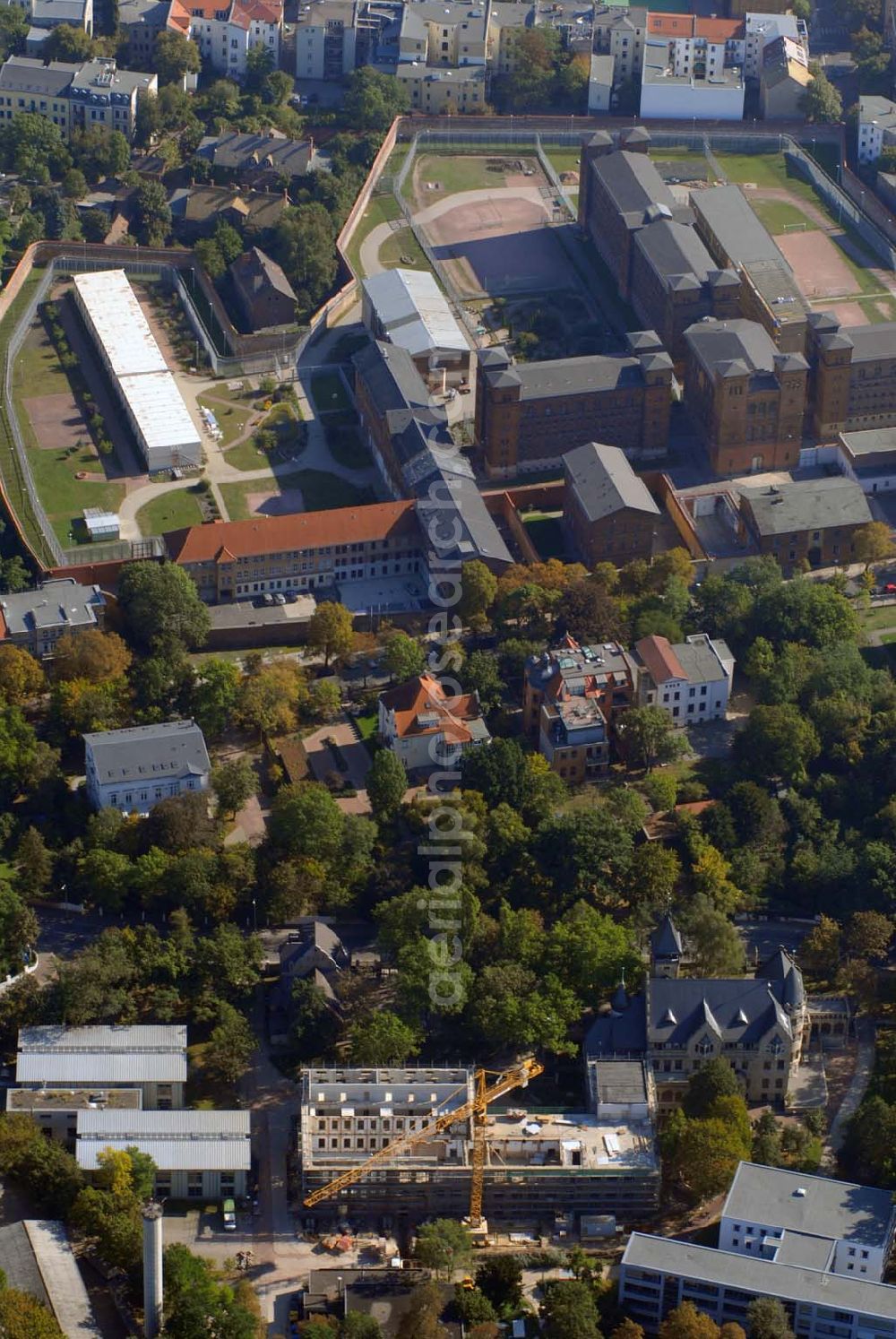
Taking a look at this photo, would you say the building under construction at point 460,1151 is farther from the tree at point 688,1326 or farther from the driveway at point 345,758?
the driveway at point 345,758

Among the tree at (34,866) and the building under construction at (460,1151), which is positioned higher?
the tree at (34,866)

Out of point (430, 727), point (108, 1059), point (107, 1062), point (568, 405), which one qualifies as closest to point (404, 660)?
point (430, 727)

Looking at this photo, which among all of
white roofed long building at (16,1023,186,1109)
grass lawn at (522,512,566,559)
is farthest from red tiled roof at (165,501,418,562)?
white roofed long building at (16,1023,186,1109)

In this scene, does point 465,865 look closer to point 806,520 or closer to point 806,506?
point 806,520

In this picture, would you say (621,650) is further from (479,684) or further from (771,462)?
(771,462)

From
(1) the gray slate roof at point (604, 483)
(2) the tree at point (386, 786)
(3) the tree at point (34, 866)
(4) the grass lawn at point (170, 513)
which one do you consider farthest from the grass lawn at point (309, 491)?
(3) the tree at point (34, 866)

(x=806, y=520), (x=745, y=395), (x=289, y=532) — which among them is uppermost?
(x=745, y=395)

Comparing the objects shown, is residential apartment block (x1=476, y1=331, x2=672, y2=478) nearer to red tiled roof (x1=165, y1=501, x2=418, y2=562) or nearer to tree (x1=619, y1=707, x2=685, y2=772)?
red tiled roof (x1=165, y1=501, x2=418, y2=562)
